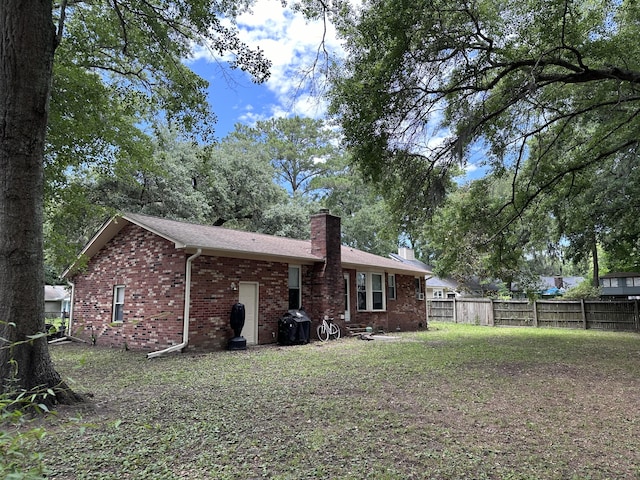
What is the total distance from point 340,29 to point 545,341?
1140 centimetres

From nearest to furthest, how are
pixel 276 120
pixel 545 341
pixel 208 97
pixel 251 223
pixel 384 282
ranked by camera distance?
pixel 208 97 < pixel 545 341 < pixel 384 282 < pixel 251 223 < pixel 276 120

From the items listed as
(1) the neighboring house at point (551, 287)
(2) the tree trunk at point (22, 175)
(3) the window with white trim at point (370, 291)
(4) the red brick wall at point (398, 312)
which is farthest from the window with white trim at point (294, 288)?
(1) the neighboring house at point (551, 287)

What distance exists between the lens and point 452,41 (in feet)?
26.4

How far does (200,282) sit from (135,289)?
241cm

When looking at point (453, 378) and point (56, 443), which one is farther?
point (453, 378)

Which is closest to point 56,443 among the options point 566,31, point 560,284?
point 566,31

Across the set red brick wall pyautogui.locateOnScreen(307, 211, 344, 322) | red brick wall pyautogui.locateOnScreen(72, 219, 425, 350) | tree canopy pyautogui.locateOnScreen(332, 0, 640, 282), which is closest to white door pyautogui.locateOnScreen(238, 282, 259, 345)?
red brick wall pyautogui.locateOnScreen(72, 219, 425, 350)

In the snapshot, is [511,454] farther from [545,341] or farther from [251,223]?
[251,223]

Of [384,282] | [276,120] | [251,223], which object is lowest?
[384,282]

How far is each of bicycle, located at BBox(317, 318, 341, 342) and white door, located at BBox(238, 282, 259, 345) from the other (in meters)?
2.43

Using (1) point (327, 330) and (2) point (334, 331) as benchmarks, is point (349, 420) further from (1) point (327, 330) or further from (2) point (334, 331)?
(2) point (334, 331)

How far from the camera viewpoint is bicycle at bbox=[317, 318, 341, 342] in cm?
1344

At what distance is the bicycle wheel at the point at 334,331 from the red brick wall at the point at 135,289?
5.17 meters

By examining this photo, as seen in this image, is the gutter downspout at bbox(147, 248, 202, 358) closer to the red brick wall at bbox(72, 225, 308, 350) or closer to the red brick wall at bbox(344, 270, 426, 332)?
the red brick wall at bbox(72, 225, 308, 350)
